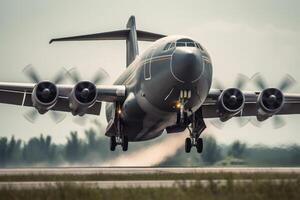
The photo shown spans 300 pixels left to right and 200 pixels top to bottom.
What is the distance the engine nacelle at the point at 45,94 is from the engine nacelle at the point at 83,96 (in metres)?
1.04

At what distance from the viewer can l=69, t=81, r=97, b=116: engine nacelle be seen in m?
39.2

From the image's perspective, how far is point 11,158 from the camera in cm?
5584

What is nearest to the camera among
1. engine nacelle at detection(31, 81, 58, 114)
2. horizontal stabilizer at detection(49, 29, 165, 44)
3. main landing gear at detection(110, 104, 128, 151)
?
engine nacelle at detection(31, 81, 58, 114)

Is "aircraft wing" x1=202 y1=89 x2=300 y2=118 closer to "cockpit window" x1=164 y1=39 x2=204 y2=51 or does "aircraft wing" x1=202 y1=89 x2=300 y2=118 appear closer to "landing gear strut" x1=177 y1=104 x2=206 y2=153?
"landing gear strut" x1=177 y1=104 x2=206 y2=153

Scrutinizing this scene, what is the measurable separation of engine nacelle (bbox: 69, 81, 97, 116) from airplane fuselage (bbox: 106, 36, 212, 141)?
8.06 ft

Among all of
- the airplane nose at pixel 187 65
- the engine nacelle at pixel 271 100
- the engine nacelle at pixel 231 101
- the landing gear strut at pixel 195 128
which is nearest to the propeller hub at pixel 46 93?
the airplane nose at pixel 187 65

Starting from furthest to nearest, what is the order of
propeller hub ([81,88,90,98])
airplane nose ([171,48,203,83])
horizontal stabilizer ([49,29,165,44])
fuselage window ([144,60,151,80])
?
horizontal stabilizer ([49,29,165,44]), propeller hub ([81,88,90,98]), fuselage window ([144,60,151,80]), airplane nose ([171,48,203,83])

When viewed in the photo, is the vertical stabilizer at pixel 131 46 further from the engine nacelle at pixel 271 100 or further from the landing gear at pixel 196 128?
the engine nacelle at pixel 271 100

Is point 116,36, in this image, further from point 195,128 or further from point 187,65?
point 187,65

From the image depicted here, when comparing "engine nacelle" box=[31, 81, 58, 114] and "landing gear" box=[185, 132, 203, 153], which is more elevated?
"engine nacelle" box=[31, 81, 58, 114]

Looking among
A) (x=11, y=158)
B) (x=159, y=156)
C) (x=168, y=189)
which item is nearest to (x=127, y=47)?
(x=159, y=156)

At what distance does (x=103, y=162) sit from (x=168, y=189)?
32.4 m

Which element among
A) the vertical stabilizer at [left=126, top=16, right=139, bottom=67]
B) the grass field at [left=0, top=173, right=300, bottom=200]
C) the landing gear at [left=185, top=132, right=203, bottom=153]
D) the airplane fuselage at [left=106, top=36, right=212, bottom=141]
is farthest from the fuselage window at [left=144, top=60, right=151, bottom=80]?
the grass field at [left=0, top=173, right=300, bottom=200]

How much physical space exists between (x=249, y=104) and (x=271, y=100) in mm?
5500
